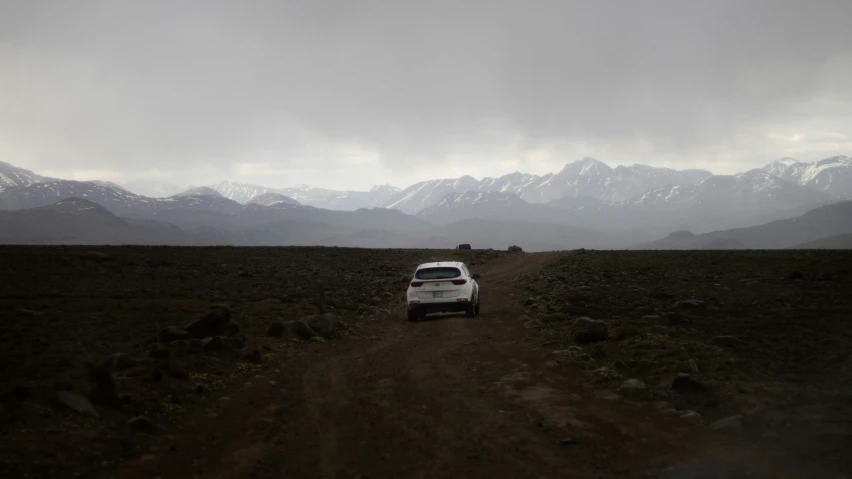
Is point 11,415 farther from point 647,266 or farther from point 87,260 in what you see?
point 647,266

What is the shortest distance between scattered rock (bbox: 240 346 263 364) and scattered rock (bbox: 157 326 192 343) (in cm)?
162

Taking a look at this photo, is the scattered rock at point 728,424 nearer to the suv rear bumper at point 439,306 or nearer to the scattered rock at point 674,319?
A: the scattered rock at point 674,319

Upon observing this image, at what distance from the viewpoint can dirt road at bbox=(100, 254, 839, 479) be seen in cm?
787

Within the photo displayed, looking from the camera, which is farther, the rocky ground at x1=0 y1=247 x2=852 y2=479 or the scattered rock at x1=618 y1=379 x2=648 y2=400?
the scattered rock at x1=618 y1=379 x2=648 y2=400

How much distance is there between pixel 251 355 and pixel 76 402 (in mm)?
5034

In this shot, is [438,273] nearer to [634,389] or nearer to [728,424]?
[634,389]

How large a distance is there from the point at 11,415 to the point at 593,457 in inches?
331

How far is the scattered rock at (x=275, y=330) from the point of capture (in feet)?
59.8

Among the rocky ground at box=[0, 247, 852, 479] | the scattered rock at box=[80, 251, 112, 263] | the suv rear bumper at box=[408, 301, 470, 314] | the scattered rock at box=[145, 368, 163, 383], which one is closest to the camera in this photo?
the rocky ground at box=[0, 247, 852, 479]

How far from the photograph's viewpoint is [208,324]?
1628 centimetres

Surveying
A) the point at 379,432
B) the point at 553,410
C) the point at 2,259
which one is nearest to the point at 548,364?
the point at 553,410

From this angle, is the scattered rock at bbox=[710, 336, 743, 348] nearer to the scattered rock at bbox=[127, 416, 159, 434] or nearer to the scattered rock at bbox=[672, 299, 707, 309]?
the scattered rock at bbox=[672, 299, 707, 309]

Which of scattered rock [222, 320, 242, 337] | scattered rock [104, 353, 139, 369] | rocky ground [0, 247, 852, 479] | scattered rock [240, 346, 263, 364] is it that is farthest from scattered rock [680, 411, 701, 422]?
scattered rock [222, 320, 242, 337]

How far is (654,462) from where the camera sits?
7.89 m
